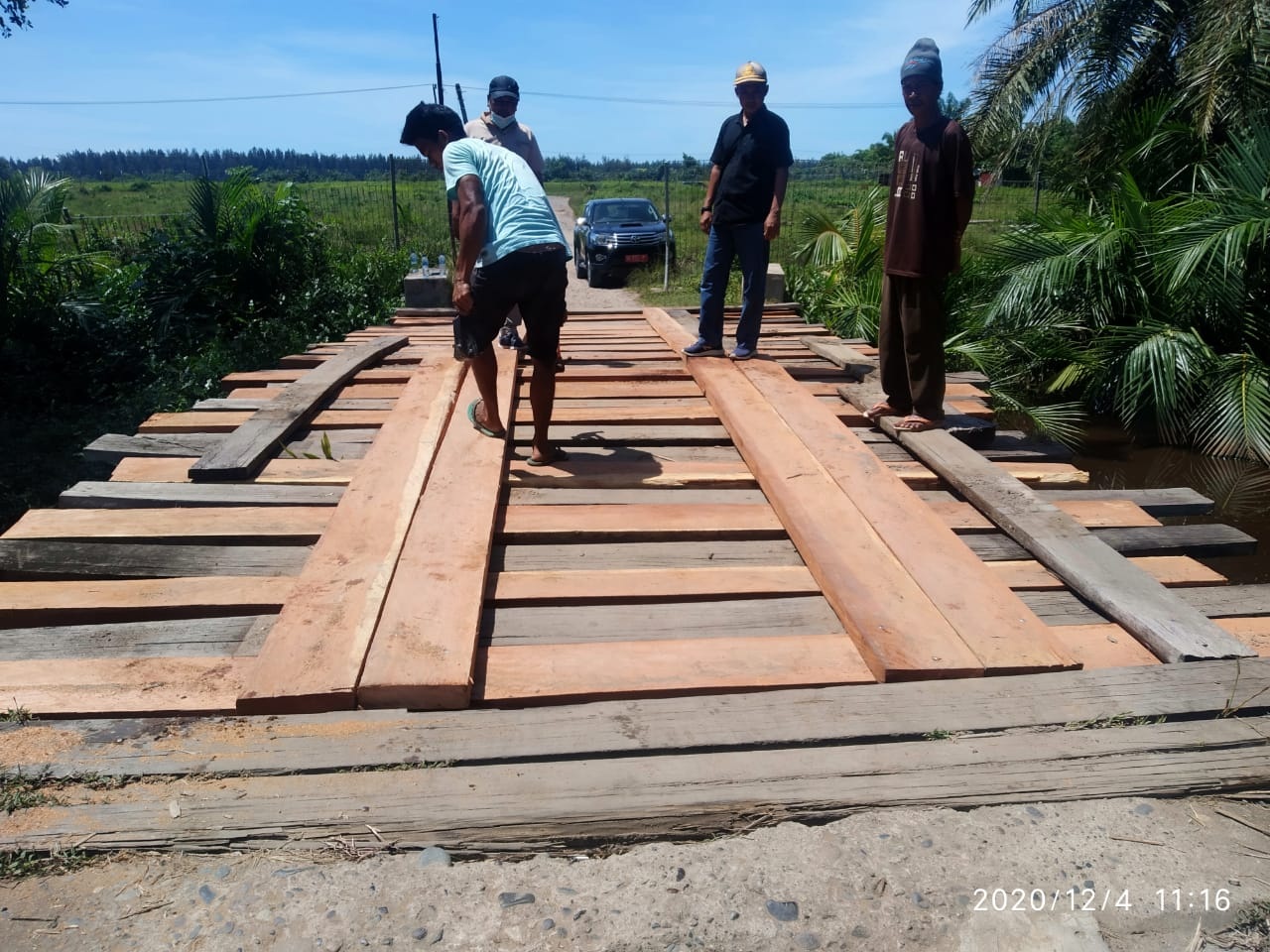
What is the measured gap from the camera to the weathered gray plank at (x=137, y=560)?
2834 millimetres

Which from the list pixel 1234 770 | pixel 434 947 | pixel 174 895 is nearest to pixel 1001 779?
pixel 1234 770

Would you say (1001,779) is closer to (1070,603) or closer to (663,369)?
(1070,603)

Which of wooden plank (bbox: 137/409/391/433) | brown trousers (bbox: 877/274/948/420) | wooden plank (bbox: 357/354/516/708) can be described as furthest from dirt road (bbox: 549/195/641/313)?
wooden plank (bbox: 357/354/516/708)

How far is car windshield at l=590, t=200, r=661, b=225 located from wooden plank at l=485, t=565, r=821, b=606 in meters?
16.9

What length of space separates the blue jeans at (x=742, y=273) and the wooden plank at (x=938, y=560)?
1360 mm

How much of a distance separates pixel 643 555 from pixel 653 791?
4.00 ft

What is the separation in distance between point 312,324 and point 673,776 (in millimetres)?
9586

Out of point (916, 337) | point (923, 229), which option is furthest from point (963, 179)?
point (916, 337)

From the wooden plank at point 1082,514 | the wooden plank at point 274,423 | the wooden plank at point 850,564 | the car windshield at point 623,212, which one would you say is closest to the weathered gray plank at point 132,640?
the wooden plank at point 274,423

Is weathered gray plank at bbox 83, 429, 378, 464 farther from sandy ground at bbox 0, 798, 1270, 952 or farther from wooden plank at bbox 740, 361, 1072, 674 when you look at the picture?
sandy ground at bbox 0, 798, 1270, 952

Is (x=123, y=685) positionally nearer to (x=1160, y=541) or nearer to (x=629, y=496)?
(x=629, y=496)

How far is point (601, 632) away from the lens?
101 inches

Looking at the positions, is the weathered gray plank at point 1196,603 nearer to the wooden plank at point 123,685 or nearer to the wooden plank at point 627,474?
the wooden plank at point 627,474

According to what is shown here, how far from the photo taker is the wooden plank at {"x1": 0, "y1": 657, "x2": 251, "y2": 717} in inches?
84.3
